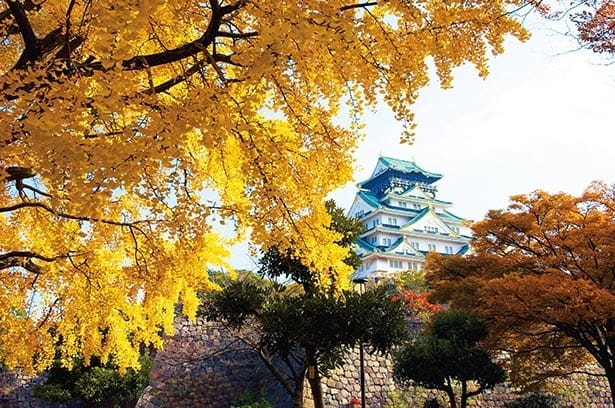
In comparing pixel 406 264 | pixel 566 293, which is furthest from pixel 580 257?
pixel 406 264

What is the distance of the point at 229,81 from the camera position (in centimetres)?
314

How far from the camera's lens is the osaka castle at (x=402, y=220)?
3181 centimetres

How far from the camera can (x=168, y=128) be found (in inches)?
87.6

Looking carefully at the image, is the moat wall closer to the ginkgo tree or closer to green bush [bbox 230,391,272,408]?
green bush [bbox 230,391,272,408]

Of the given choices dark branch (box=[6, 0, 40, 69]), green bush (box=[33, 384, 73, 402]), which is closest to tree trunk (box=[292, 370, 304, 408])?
dark branch (box=[6, 0, 40, 69])

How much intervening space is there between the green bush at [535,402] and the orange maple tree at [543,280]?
154 cm

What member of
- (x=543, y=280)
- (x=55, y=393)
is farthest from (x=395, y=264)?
(x=543, y=280)

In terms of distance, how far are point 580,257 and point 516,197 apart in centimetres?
178

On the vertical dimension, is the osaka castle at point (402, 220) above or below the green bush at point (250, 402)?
above

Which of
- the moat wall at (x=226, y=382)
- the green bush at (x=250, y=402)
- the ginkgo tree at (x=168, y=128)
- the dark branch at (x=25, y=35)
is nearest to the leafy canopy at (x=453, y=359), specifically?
the moat wall at (x=226, y=382)

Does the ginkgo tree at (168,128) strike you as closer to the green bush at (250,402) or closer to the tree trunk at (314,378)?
the tree trunk at (314,378)

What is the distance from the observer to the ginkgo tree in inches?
87.1

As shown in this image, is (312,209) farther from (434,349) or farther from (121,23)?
(434,349)

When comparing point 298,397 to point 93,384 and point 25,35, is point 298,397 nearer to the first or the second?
point 25,35
